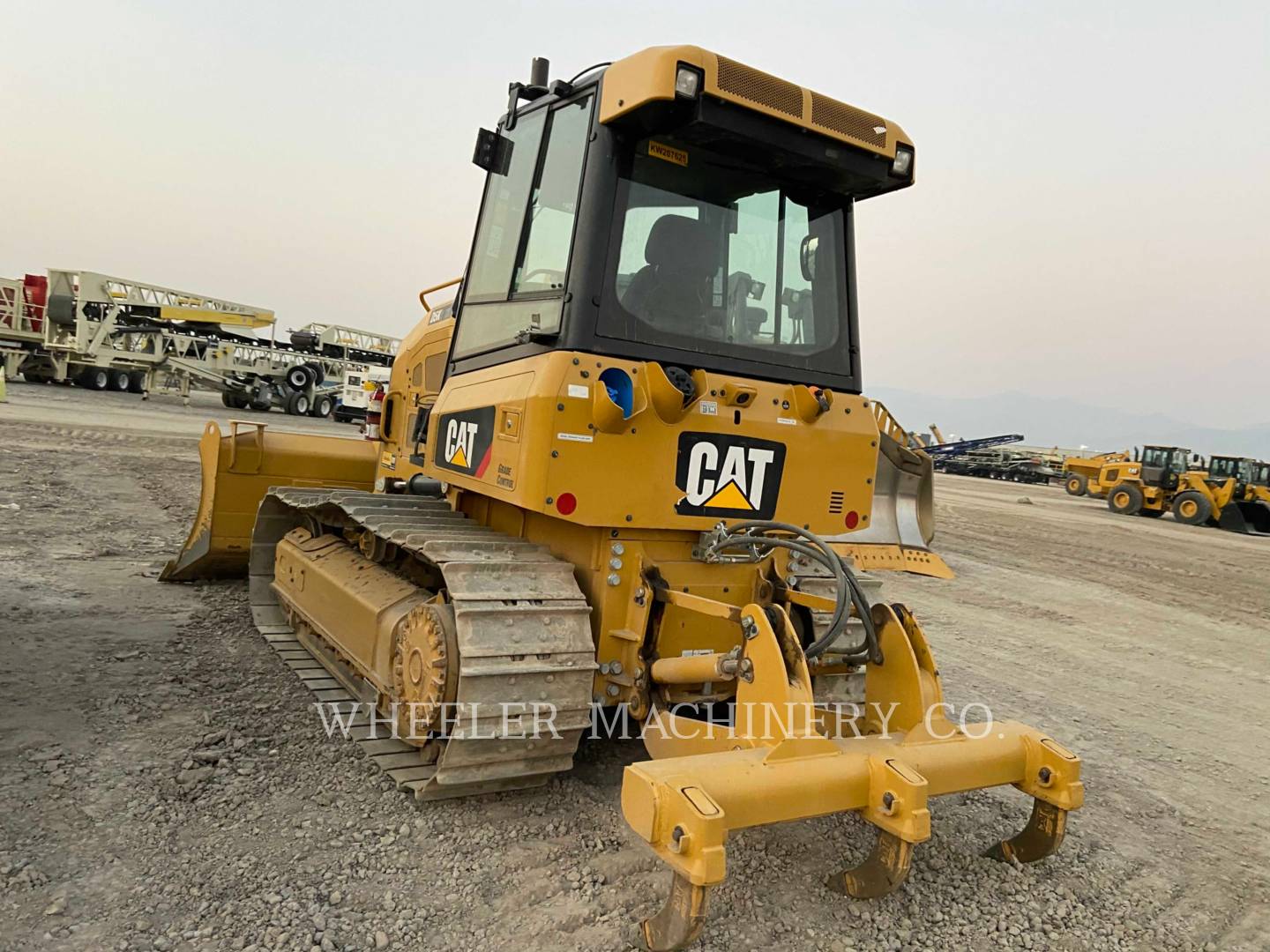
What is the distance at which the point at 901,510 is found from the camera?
35.0ft

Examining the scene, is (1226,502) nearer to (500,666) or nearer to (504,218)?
(504,218)

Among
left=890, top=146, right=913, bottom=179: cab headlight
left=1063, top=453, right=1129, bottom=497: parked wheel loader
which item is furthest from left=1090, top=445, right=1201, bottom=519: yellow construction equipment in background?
left=890, top=146, right=913, bottom=179: cab headlight

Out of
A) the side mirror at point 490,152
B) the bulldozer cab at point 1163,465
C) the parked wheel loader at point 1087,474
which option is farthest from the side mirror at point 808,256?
the parked wheel loader at point 1087,474

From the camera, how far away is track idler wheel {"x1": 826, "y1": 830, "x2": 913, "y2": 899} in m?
2.74

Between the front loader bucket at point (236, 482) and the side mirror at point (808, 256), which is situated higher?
the side mirror at point (808, 256)

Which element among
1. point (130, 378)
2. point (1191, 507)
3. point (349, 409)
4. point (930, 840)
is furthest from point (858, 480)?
point (130, 378)

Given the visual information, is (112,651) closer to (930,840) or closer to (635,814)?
(635,814)

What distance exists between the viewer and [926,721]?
3145 mm

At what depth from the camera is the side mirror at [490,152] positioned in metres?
4.25

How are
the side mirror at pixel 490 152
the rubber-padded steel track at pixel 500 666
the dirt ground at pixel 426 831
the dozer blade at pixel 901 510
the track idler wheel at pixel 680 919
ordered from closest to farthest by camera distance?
the track idler wheel at pixel 680 919
the dirt ground at pixel 426 831
the rubber-padded steel track at pixel 500 666
the side mirror at pixel 490 152
the dozer blade at pixel 901 510

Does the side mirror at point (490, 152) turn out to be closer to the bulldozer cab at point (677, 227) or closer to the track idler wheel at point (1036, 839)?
the bulldozer cab at point (677, 227)

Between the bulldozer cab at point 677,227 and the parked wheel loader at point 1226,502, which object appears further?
the parked wheel loader at point 1226,502

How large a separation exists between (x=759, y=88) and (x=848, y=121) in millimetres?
478

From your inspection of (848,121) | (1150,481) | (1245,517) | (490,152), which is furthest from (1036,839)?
(1150,481)
